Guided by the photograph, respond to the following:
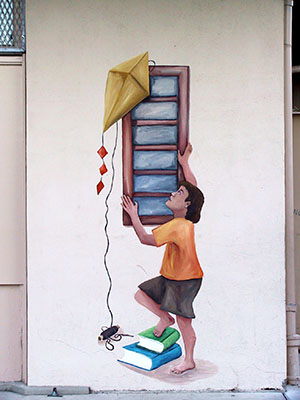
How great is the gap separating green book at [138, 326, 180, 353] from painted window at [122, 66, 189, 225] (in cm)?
91

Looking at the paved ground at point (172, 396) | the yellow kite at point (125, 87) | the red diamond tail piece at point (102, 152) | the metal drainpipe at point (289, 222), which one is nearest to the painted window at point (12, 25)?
the yellow kite at point (125, 87)

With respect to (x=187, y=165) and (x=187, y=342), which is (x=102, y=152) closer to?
(x=187, y=165)

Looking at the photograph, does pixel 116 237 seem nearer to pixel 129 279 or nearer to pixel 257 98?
pixel 129 279

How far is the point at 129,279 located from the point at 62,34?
212cm

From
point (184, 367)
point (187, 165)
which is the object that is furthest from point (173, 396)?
point (187, 165)

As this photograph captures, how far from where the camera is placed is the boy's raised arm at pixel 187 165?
3.89 meters

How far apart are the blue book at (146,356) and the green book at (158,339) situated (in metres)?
0.03

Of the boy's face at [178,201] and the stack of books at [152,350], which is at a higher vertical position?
the boy's face at [178,201]

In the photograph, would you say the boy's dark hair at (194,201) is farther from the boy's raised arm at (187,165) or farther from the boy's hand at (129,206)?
the boy's hand at (129,206)

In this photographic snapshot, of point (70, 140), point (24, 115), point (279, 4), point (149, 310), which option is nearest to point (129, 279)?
point (149, 310)

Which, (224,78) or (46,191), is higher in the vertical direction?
(224,78)

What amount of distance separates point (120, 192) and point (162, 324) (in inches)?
45.5

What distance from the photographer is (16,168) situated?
4.00m

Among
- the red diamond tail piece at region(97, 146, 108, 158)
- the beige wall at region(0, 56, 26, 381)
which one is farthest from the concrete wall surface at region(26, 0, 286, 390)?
the beige wall at region(0, 56, 26, 381)
